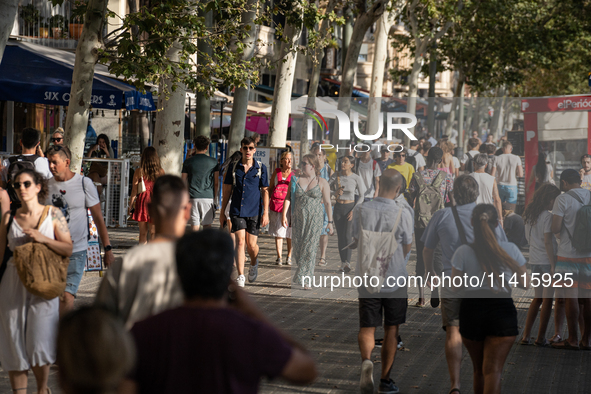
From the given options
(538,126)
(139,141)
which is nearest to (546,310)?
(538,126)

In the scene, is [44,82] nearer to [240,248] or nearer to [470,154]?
[240,248]

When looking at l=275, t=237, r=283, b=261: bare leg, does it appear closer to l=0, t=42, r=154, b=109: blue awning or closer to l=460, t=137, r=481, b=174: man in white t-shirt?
l=0, t=42, r=154, b=109: blue awning

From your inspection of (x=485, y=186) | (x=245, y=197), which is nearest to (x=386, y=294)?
(x=485, y=186)

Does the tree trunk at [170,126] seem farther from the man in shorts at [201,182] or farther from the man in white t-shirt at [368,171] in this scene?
the man in white t-shirt at [368,171]

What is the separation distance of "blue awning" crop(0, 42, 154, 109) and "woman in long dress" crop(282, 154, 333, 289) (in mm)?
5576

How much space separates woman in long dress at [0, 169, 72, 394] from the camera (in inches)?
186

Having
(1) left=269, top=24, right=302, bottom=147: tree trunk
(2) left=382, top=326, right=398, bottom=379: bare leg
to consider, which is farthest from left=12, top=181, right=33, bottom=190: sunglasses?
(1) left=269, top=24, right=302, bottom=147: tree trunk

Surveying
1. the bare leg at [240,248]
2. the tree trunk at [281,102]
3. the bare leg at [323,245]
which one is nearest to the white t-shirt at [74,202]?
the bare leg at [323,245]

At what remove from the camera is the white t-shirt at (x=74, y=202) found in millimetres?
5902

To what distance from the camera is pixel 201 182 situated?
33.0 ft

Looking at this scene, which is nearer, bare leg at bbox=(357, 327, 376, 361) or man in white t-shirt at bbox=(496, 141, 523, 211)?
bare leg at bbox=(357, 327, 376, 361)

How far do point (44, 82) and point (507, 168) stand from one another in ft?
27.9

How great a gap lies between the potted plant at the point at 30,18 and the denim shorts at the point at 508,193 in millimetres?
13928

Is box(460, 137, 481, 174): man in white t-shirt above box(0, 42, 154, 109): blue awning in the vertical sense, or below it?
below
